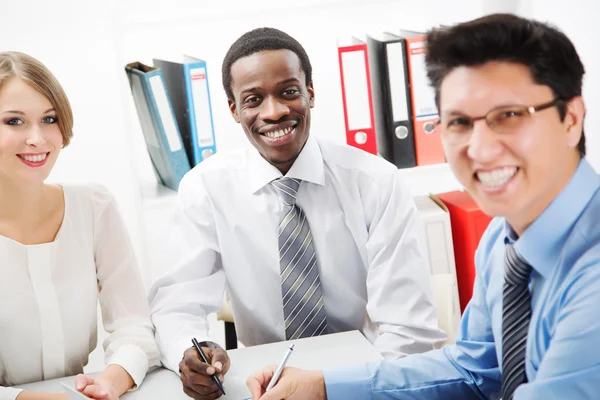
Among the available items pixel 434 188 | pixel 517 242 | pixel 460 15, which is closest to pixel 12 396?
pixel 517 242

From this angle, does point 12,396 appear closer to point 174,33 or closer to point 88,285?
point 88,285

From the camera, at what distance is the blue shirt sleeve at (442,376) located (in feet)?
4.67

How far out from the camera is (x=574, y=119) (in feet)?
3.84

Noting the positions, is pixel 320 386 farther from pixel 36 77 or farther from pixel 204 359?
pixel 36 77

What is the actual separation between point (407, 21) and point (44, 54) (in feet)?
4.24

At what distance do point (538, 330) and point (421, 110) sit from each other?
143cm

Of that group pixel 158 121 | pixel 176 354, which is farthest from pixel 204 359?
pixel 158 121

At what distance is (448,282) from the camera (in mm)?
2041

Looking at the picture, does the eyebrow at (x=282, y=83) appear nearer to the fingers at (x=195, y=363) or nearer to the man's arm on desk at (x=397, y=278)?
the man's arm on desk at (x=397, y=278)

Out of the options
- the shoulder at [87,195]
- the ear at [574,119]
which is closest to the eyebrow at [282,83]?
the shoulder at [87,195]

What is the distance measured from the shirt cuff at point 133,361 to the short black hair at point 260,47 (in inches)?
27.9

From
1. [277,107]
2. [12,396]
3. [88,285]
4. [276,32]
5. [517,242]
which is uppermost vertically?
[276,32]

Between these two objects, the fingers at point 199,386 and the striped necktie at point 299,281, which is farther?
the striped necktie at point 299,281

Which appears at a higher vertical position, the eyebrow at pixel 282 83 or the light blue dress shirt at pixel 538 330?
the eyebrow at pixel 282 83
